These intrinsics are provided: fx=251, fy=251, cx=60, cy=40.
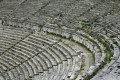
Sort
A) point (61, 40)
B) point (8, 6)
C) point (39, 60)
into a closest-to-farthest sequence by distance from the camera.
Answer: point (39, 60), point (61, 40), point (8, 6)

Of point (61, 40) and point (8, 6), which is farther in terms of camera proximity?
point (8, 6)

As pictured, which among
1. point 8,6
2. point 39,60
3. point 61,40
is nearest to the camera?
point 39,60

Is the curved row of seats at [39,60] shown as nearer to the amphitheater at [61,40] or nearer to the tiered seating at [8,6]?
the amphitheater at [61,40]

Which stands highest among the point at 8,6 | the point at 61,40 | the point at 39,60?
the point at 8,6

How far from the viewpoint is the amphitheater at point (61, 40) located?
14.6 meters

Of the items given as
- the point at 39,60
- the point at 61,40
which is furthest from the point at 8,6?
the point at 39,60

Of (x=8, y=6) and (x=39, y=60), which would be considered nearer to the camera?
(x=39, y=60)

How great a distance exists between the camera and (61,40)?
20344 mm

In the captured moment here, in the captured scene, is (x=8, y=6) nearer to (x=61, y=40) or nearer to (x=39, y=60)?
(x=61, y=40)

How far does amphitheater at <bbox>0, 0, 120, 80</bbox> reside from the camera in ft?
47.8

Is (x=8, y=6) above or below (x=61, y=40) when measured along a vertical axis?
above

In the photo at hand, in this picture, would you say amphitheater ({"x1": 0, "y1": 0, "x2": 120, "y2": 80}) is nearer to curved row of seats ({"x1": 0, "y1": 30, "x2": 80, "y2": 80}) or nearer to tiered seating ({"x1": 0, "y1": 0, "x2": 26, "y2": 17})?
curved row of seats ({"x1": 0, "y1": 30, "x2": 80, "y2": 80})

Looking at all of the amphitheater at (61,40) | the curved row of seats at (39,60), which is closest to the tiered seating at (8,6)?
the amphitheater at (61,40)

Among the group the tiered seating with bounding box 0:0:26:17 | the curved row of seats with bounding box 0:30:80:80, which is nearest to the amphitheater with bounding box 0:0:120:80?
the curved row of seats with bounding box 0:30:80:80
